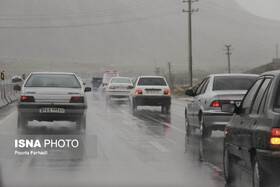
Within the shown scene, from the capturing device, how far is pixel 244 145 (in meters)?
7.38

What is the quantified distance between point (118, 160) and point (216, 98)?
392 centimetres

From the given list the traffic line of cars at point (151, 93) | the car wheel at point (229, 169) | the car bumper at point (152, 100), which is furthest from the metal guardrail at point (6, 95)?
the car wheel at point (229, 169)

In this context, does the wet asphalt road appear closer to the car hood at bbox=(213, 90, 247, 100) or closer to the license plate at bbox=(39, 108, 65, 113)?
the license plate at bbox=(39, 108, 65, 113)

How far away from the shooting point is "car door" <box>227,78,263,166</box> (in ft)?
25.0

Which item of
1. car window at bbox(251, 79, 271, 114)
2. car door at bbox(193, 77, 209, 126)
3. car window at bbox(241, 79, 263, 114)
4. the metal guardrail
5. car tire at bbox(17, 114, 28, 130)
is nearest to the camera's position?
car window at bbox(251, 79, 271, 114)

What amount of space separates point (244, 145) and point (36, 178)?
11.1ft

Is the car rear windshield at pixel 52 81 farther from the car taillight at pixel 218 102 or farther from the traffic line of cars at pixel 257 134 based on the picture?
the traffic line of cars at pixel 257 134

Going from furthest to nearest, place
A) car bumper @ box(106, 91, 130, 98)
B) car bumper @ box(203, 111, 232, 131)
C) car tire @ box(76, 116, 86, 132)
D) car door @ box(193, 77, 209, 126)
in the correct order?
car bumper @ box(106, 91, 130, 98)
car tire @ box(76, 116, 86, 132)
car door @ box(193, 77, 209, 126)
car bumper @ box(203, 111, 232, 131)

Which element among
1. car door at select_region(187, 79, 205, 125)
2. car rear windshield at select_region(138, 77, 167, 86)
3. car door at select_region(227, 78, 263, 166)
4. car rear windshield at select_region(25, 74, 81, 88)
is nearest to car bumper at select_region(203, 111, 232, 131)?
car door at select_region(187, 79, 205, 125)

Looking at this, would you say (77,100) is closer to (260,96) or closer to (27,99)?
(27,99)

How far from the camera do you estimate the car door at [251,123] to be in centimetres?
698

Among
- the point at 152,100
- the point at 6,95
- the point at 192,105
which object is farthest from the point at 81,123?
the point at 6,95

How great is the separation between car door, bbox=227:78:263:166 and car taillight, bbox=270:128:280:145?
1.16 metres

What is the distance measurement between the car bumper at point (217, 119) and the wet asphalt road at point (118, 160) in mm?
437
